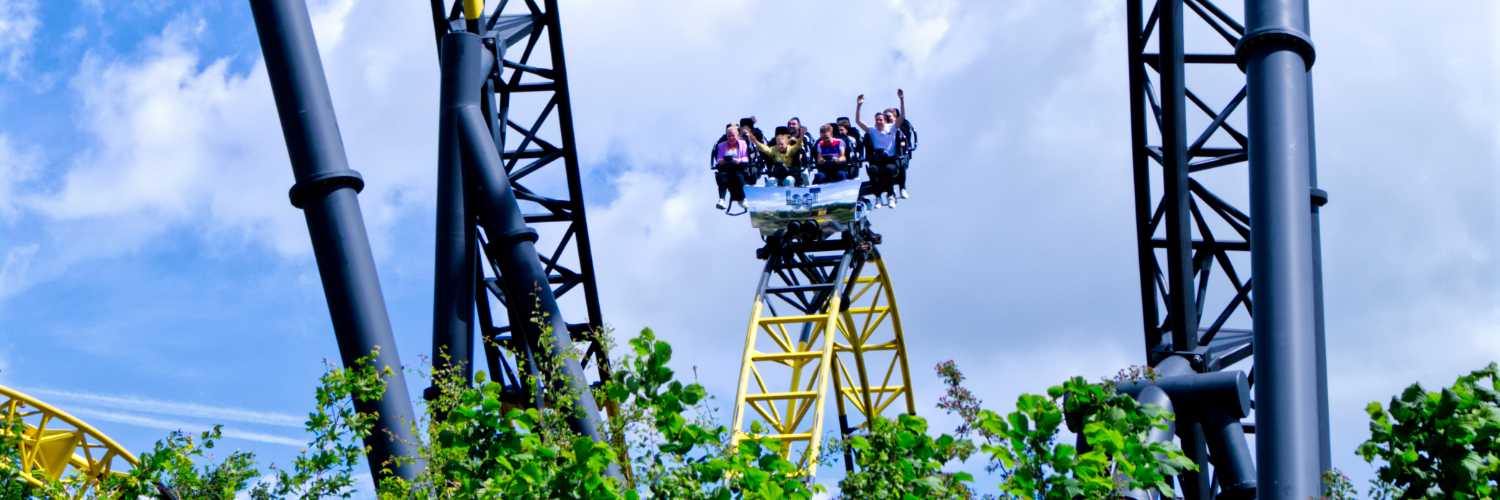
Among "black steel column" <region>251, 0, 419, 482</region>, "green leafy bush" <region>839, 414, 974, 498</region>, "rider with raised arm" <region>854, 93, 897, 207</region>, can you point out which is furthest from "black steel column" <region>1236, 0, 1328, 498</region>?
"rider with raised arm" <region>854, 93, 897, 207</region>

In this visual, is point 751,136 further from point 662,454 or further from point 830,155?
point 662,454

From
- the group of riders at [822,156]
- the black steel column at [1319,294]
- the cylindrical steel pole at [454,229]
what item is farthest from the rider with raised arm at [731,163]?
the black steel column at [1319,294]

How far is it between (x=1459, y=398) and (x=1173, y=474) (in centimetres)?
95

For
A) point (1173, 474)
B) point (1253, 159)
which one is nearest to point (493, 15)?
point (1253, 159)

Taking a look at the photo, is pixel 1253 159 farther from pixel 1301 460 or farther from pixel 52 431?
pixel 52 431

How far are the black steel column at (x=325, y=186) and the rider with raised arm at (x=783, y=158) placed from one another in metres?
11.0

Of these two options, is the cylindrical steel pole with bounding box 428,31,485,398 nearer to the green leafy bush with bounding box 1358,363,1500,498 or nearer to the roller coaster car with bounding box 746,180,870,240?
the green leafy bush with bounding box 1358,363,1500,498

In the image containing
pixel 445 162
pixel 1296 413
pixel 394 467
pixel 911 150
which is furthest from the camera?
pixel 911 150

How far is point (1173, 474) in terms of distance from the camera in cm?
659

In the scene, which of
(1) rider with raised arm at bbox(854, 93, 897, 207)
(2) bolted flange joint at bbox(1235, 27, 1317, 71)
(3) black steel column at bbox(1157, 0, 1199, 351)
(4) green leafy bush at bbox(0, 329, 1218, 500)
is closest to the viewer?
(4) green leafy bush at bbox(0, 329, 1218, 500)

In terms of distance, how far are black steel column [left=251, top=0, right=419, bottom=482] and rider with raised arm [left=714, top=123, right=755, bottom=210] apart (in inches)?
422

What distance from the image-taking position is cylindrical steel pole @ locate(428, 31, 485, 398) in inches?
468

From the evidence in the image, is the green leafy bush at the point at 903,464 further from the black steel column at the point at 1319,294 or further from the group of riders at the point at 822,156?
the group of riders at the point at 822,156

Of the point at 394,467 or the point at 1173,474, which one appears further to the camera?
the point at 394,467
